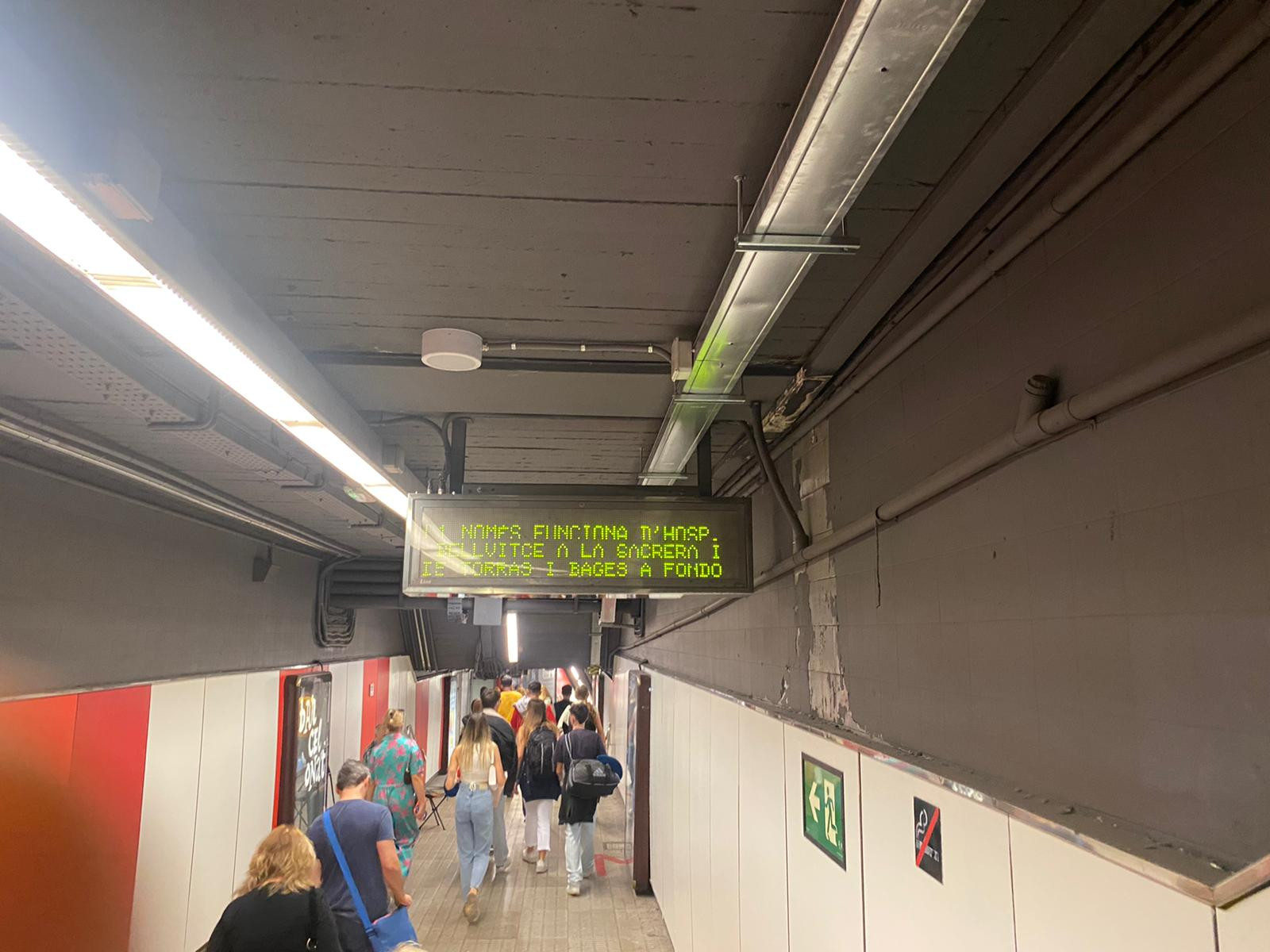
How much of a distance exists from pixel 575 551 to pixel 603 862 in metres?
5.76

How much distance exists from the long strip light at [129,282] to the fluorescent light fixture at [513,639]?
10.7 m

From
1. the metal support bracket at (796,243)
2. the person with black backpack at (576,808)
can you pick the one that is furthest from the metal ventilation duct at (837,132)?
the person with black backpack at (576,808)

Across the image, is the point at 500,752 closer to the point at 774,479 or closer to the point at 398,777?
the point at 398,777

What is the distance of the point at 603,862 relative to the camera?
803 cm

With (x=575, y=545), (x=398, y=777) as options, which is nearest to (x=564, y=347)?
(x=575, y=545)

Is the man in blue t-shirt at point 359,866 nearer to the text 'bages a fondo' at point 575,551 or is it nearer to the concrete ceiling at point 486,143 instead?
the text 'bages a fondo' at point 575,551

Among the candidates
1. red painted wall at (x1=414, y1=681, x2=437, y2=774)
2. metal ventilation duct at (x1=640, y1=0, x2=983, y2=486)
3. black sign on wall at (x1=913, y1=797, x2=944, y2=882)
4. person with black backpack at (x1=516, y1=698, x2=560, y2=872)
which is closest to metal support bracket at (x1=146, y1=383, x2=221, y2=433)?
metal ventilation duct at (x1=640, y1=0, x2=983, y2=486)

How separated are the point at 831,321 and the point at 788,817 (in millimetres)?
1730

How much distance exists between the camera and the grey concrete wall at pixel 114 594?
3.75 m

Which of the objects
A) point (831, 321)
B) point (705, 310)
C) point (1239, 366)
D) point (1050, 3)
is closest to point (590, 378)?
point (705, 310)

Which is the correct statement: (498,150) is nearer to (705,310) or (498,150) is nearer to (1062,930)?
(705,310)

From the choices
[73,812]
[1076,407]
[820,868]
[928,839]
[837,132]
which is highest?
[837,132]

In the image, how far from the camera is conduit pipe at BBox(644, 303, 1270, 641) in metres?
1.20

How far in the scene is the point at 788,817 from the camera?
9.85 ft
